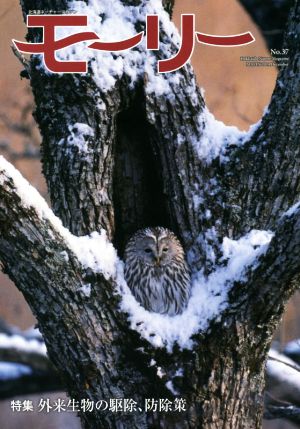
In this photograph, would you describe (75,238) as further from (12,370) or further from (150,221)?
(12,370)

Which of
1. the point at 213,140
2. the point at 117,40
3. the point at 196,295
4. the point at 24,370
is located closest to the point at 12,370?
the point at 24,370

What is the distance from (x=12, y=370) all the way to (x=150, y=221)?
1.64 m

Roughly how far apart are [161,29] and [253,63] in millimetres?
492

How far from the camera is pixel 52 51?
3832 millimetres

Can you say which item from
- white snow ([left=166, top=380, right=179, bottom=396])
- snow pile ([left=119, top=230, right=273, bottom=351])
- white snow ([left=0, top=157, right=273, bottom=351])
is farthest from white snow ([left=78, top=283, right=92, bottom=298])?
white snow ([left=166, top=380, right=179, bottom=396])

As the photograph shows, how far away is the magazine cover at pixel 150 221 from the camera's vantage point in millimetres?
3350

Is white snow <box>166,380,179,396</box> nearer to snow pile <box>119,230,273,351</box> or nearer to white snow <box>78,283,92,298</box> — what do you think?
snow pile <box>119,230,273,351</box>

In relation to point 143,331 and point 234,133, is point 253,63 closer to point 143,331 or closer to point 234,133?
point 234,133

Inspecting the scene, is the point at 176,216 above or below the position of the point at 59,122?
below

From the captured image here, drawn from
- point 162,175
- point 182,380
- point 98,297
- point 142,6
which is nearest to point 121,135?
point 162,175

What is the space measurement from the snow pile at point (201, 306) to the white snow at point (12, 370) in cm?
188

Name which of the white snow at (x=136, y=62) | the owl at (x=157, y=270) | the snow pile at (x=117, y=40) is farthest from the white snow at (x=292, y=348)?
the snow pile at (x=117, y=40)

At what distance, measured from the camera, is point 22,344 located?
539cm

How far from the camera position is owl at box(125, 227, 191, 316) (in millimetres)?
3998
